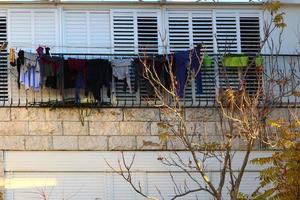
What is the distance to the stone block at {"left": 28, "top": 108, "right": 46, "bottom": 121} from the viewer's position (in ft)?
49.7

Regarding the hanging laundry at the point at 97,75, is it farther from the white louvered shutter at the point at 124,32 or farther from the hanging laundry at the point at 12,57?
the hanging laundry at the point at 12,57

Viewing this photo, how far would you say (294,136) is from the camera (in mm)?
11328

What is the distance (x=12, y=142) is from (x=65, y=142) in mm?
1120

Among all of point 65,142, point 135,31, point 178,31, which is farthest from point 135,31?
point 65,142

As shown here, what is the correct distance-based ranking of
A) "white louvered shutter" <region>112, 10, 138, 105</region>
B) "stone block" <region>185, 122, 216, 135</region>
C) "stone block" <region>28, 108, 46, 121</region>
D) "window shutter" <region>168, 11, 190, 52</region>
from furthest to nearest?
"window shutter" <region>168, 11, 190, 52</region> < "white louvered shutter" <region>112, 10, 138, 105</region> < "stone block" <region>185, 122, 216, 135</region> < "stone block" <region>28, 108, 46, 121</region>

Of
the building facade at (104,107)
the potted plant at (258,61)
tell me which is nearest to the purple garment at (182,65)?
the building facade at (104,107)

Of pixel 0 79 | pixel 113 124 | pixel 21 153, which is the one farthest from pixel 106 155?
pixel 0 79

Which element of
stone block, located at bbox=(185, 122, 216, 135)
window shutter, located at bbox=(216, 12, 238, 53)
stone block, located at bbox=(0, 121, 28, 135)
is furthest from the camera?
window shutter, located at bbox=(216, 12, 238, 53)

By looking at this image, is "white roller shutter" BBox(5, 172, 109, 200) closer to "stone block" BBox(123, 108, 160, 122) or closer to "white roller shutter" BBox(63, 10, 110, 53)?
"stone block" BBox(123, 108, 160, 122)

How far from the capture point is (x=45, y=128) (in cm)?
1513

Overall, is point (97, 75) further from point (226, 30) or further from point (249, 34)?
point (249, 34)

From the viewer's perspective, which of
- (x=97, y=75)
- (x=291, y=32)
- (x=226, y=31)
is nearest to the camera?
(x=97, y=75)

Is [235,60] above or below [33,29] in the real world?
below

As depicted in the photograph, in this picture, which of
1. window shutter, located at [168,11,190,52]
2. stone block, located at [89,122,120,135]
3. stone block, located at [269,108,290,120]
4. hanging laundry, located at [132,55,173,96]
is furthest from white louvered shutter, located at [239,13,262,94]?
stone block, located at [89,122,120,135]
